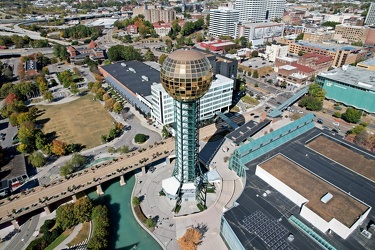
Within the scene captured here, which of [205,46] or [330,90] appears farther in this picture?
[205,46]

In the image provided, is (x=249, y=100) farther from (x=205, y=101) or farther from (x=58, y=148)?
(x=58, y=148)

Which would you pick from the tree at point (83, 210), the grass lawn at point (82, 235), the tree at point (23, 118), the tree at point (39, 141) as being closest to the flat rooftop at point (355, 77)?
the tree at point (83, 210)

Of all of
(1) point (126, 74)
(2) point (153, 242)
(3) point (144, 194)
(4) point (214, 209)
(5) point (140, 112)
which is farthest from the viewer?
(1) point (126, 74)

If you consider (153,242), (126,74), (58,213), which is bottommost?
(153,242)

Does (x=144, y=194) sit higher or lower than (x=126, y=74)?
lower

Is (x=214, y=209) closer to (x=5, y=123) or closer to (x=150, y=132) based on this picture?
(x=150, y=132)

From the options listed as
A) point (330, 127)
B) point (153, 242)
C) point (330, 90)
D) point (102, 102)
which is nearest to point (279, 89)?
point (330, 90)

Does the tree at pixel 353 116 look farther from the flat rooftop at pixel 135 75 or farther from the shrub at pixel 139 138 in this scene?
the flat rooftop at pixel 135 75
